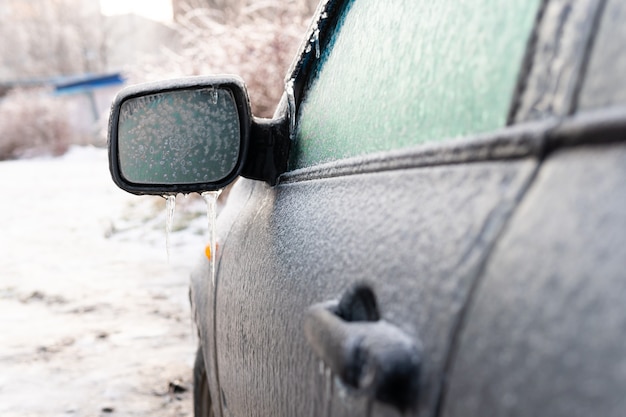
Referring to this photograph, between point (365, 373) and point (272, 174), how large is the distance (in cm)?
100

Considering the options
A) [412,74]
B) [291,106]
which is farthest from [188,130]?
[412,74]

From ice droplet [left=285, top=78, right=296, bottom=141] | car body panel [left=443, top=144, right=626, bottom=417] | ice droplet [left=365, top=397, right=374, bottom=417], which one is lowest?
ice droplet [left=365, top=397, right=374, bottom=417]

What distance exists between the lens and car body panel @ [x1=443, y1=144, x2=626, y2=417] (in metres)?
0.55

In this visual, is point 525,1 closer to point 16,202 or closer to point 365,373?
point 365,373

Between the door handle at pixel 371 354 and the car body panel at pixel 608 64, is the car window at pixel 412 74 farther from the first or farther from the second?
the door handle at pixel 371 354

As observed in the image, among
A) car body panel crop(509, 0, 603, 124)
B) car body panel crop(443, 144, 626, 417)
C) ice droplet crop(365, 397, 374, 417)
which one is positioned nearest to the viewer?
car body panel crop(443, 144, 626, 417)

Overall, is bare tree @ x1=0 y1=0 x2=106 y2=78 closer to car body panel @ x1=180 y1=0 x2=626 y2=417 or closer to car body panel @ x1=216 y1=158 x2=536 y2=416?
car body panel @ x1=216 y1=158 x2=536 y2=416

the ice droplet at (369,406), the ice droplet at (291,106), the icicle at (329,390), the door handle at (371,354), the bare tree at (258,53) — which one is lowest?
the icicle at (329,390)

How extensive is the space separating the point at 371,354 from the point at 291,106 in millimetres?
1059

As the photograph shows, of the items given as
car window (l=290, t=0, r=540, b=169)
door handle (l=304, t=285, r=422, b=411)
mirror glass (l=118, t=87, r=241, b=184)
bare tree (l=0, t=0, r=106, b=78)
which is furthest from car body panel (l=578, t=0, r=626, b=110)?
bare tree (l=0, t=0, r=106, b=78)

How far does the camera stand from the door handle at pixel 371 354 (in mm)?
740

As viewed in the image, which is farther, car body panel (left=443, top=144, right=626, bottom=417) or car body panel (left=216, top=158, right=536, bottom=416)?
car body panel (left=216, top=158, right=536, bottom=416)

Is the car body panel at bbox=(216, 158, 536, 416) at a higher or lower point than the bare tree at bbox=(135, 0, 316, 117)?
lower

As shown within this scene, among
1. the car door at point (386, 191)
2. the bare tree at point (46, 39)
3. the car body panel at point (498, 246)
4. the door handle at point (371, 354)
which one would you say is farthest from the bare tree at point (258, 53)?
the bare tree at point (46, 39)
